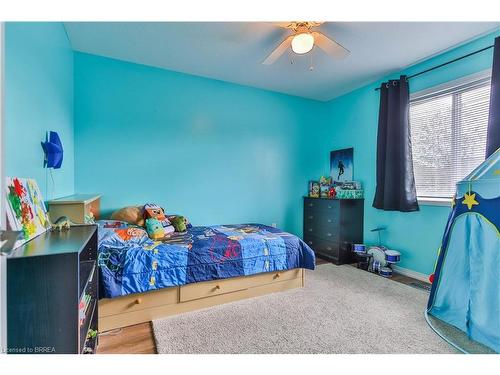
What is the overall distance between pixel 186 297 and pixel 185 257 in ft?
1.20

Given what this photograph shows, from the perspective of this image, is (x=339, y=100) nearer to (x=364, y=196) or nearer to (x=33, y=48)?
(x=364, y=196)

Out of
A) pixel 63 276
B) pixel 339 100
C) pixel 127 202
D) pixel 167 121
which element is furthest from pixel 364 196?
pixel 63 276

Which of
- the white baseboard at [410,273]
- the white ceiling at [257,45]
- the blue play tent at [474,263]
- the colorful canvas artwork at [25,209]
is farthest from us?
the white baseboard at [410,273]

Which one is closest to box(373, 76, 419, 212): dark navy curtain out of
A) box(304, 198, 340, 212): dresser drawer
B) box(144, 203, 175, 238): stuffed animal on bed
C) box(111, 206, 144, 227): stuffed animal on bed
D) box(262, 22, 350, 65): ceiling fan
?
box(304, 198, 340, 212): dresser drawer

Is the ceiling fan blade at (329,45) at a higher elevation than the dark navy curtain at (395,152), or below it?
higher

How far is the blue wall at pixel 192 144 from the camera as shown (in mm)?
2746

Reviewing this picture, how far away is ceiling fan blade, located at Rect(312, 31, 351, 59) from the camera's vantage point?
193 centimetres

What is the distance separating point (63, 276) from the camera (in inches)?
36.2

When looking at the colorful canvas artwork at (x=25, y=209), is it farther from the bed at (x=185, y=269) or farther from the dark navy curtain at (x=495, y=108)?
the dark navy curtain at (x=495, y=108)

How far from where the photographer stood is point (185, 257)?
2041 mm

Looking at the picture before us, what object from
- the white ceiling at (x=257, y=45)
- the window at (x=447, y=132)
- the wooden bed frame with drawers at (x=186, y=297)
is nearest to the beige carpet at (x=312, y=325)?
the wooden bed frame with drawers at (x=186, y=297)

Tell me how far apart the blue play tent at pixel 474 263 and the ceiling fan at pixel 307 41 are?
151 centimetres
